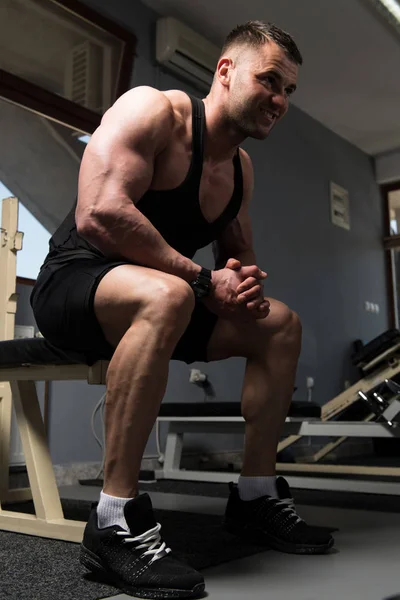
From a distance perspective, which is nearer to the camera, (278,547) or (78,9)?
(278,547)

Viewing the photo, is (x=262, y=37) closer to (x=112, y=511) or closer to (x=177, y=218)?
(x=177, y=218)

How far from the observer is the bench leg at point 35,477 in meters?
1.70

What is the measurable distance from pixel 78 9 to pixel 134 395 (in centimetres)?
302

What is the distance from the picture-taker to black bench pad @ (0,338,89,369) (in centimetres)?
154

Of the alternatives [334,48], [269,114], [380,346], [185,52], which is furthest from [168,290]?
[334,48]

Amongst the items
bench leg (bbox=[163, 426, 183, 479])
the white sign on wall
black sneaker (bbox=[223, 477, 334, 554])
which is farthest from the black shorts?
the white sign on wall

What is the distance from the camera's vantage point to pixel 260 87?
145cm

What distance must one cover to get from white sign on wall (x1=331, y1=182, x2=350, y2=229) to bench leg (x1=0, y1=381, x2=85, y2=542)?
421 cm

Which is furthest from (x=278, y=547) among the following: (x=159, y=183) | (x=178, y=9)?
(x=178, y=9)

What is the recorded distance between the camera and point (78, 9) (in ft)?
11.5

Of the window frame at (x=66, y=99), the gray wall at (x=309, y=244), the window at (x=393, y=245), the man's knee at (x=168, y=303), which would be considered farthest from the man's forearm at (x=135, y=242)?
the window at (x=393, y=245)

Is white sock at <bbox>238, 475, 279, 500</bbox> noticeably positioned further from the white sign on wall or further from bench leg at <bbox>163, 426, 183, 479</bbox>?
the white sign on wall

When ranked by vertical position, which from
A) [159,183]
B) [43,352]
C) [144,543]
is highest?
[159,183]

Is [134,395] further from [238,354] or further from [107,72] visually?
[107,72]
